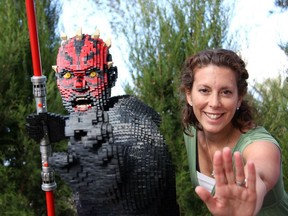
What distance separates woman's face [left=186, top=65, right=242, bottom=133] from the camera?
1305 millimetres

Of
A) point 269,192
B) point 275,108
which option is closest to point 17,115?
point 275,108

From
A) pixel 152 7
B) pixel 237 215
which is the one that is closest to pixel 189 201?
pixel 152 7

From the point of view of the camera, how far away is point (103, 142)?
1341 millimetres

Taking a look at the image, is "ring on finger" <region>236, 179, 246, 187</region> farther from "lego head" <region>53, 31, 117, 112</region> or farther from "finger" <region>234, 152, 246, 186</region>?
"lego head" <region>53, 31, 117, 112</region>

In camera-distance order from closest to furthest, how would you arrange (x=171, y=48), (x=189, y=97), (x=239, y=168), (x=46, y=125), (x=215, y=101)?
(x=239, y=168)
(x=215, y=101)
(x=189, y=97)
(x=46, y=125)
(x=171, y=48)

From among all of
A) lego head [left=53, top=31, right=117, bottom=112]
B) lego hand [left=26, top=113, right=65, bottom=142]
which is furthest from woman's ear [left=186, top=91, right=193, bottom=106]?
lego hand [left=26, top=113, right=65, bottom=142]

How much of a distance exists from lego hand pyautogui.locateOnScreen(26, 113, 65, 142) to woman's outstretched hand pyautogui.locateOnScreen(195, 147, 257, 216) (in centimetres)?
83

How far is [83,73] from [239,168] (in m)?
0.82

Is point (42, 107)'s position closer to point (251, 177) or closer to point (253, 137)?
point (253, 137)

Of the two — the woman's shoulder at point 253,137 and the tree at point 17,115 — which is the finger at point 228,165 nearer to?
the woman's shoulder at point 253,137

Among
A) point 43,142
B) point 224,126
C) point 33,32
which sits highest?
point 33,32

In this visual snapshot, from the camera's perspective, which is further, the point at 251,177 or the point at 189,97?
the point at 189,97

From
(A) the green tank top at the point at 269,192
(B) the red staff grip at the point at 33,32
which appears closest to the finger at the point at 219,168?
(A) the green tank top at the point at 269,192

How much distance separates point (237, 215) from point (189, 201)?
217 centimetres
